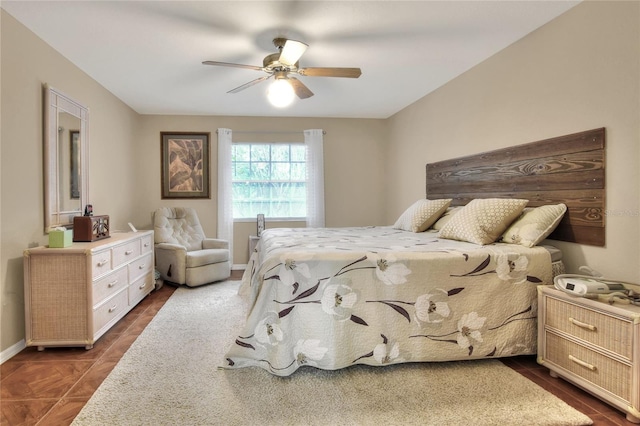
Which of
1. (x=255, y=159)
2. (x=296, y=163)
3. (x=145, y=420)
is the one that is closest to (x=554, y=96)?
(x=145, y=420)

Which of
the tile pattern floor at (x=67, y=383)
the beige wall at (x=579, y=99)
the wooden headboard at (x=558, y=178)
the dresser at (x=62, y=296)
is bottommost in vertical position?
the tile pattern floor at (x=67, y=383)

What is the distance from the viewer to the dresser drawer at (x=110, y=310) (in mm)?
2492

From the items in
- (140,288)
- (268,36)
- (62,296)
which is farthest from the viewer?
(140,288)

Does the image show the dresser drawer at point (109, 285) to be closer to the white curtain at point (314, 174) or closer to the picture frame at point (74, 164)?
the picture frame at point (74, 164)

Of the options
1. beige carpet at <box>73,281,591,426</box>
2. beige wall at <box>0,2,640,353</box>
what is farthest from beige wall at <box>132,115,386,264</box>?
beige carpet at <box>73,281,591,426</box>

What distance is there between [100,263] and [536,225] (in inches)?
125

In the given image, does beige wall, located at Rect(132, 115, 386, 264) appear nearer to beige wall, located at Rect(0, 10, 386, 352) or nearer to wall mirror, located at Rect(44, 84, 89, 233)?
beige wall, located at Rect(0, 10, 386, 352)

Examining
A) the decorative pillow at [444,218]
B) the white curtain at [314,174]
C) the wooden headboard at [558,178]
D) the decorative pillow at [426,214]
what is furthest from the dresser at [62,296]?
the wooden headboard at [558,178]

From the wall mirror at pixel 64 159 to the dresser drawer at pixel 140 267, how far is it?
2.11 feet

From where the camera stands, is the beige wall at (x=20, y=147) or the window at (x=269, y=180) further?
the window at (x=269, y=180)

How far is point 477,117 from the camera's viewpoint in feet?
10.7

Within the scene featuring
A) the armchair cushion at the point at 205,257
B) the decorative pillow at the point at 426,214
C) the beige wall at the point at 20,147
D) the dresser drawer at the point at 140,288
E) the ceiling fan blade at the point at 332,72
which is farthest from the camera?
the armchair cushion at the point at 205,257

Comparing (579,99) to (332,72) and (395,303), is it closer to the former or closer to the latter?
(332,72)

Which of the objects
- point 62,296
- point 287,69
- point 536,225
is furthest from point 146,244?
point 536,225
